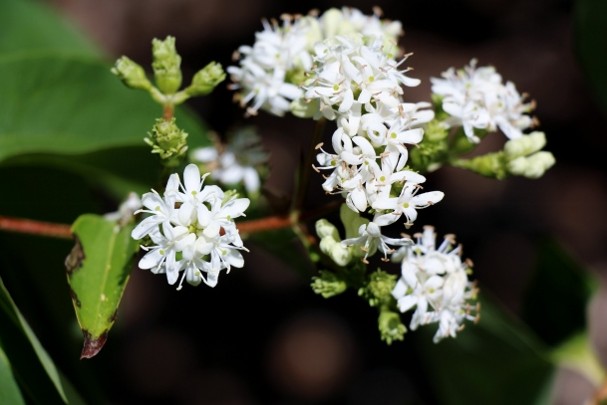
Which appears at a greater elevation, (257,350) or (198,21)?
(198,21)

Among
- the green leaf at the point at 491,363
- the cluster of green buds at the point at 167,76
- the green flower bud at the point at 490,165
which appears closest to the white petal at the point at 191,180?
the cluster of green buds at the point at 167,76

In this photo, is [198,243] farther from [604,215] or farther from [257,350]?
[604,215]

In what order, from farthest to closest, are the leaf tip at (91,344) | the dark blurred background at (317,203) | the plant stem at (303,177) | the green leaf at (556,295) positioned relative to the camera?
the dark blurred background at (317,203) → the green leaf at (556,295) → the plant stem at (303,177) → the leaf tip at (91,344)

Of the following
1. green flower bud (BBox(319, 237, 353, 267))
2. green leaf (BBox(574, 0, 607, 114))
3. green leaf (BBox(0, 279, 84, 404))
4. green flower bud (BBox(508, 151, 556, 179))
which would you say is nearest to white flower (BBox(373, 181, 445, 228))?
green flower bud (BBox(319, 237, 353, 267))

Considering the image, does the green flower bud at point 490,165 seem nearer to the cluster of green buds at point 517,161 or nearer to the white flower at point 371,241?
the cluster of green buds at point 517,161

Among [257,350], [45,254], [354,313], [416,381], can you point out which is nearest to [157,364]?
[257,350]

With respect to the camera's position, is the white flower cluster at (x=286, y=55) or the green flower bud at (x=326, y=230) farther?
the white flower cluster at (x=286, y=55)
